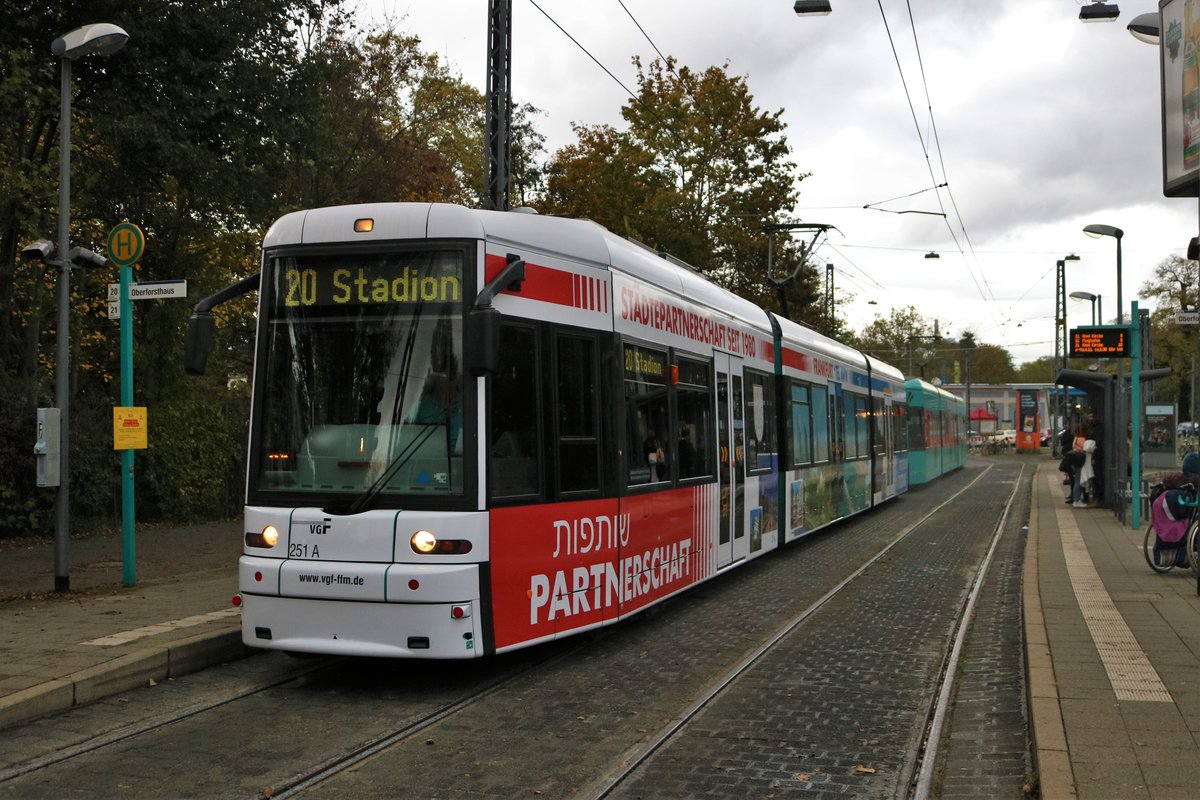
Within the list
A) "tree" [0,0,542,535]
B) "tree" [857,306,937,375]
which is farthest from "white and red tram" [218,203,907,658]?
"tree" [857,306,937,375]

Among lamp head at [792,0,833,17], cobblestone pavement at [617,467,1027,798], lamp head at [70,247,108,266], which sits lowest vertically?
cobblestone pavement at [617,467,1027,798]

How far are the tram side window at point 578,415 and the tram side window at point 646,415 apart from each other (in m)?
0.58

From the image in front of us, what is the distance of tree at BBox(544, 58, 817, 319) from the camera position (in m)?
32.6

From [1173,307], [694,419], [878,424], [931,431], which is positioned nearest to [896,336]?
[1173,307]

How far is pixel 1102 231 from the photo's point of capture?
24469 mm

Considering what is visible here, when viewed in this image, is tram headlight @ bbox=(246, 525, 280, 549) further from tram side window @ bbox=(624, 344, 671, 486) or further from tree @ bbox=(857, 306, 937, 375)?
tree @ bbox=(857, 306, 937, 375)

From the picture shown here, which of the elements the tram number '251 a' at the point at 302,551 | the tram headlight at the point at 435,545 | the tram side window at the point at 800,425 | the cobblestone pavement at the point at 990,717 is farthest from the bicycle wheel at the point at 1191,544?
the tram number '251 a' at the point at 302,551

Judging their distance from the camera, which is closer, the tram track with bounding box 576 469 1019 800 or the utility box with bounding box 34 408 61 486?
the tram track with bounding box 576 469 1019 800

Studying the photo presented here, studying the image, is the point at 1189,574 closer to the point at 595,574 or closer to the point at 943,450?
the point at 595,574

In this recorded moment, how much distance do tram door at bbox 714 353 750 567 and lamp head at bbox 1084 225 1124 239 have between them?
14670 millimetres

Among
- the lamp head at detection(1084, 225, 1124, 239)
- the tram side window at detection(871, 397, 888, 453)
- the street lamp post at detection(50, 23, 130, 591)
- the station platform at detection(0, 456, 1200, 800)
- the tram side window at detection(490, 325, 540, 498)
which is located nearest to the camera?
the station platform at detection(0, 456, 1200, 800)

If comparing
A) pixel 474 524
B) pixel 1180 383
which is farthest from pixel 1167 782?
pixel 1180 383

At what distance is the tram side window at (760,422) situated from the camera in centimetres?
1327

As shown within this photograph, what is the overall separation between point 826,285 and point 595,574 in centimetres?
4583
